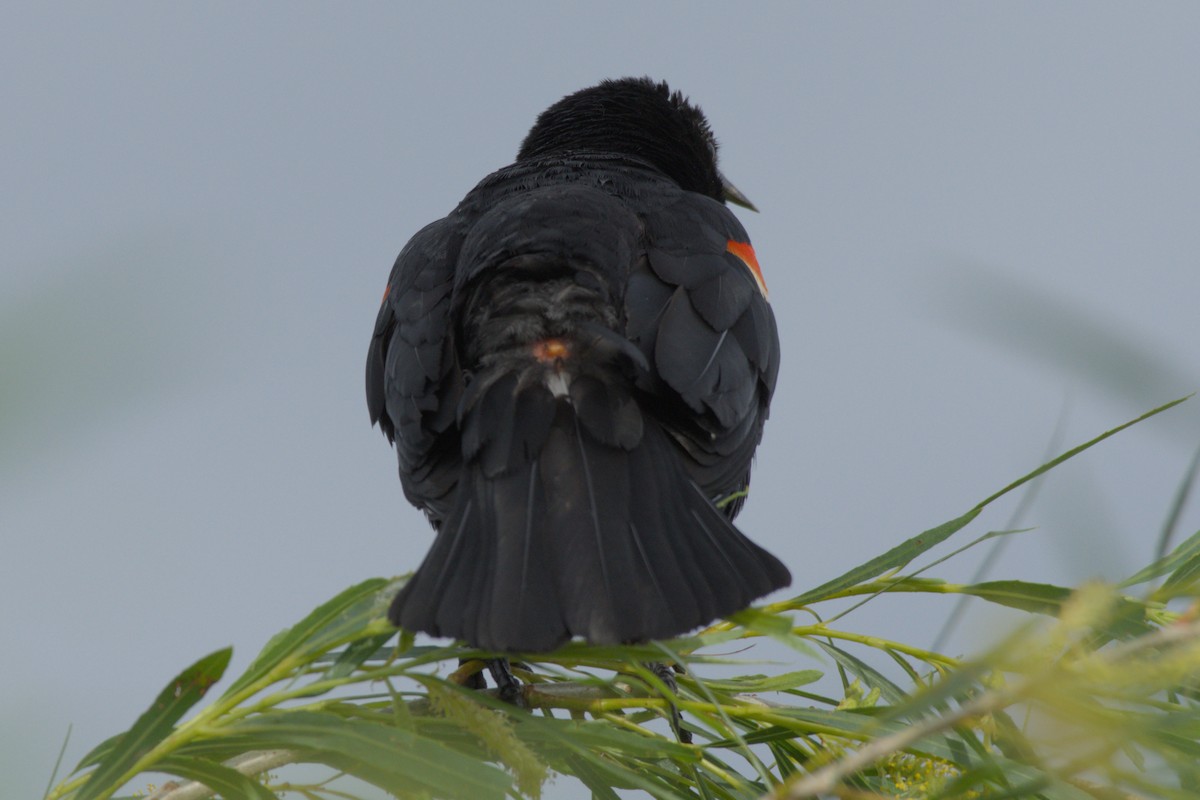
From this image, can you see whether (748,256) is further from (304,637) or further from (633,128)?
(304,637)

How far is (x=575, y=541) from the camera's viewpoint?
192 cm

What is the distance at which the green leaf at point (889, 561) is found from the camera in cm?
191

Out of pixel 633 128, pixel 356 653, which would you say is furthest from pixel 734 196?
pixel 356 653

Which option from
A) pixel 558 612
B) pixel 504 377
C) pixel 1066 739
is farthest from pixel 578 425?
pixel 1066 739

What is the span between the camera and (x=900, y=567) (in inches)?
75.8

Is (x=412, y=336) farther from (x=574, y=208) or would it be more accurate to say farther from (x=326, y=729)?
(x=326, y=729)

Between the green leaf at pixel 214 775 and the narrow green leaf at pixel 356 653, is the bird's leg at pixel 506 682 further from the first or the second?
the green leaf at pixel 214 775

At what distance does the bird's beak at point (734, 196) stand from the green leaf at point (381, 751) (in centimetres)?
368

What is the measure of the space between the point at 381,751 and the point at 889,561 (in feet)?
2.83

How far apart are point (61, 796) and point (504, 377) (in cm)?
107

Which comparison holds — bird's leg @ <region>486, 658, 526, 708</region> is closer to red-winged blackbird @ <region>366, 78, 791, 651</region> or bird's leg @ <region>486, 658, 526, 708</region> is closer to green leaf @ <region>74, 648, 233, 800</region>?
red-winged blackbird @ <region>366, 78, 791, 651</region>

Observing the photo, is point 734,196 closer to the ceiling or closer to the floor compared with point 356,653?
closer to the ceiling

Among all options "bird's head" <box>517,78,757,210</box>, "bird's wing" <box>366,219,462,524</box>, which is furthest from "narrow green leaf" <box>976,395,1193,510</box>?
Answer: "bird's head" <box>517,78,757,210</box>

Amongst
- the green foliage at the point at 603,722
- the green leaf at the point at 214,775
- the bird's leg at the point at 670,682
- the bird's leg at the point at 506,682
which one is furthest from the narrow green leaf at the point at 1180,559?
the green leaf at the point at 214,775
